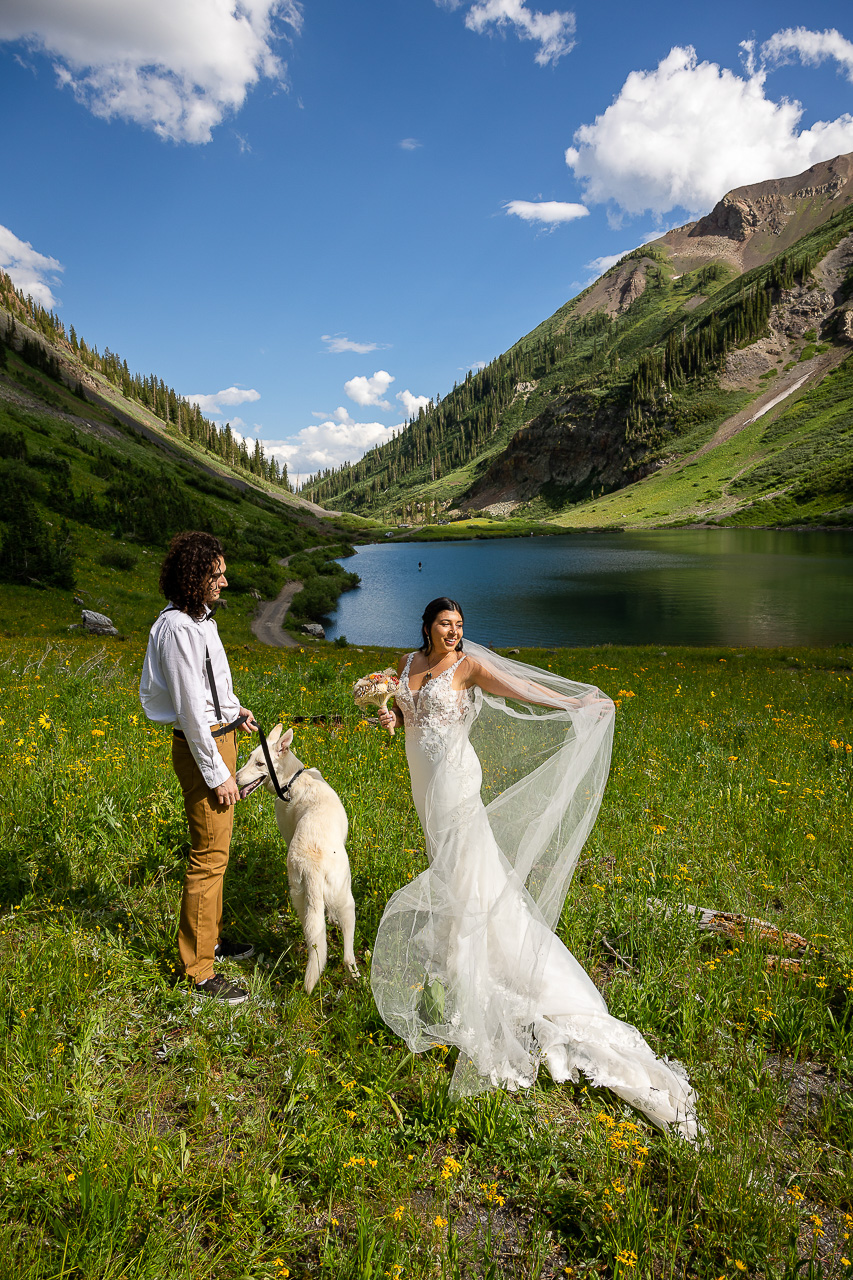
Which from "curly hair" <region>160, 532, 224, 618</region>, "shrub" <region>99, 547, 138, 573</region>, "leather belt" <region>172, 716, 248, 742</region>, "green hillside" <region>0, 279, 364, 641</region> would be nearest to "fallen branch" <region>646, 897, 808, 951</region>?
"leather belt" <region>172, 716, 248, 742</region>

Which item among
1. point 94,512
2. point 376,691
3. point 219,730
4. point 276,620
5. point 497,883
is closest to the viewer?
point 219,730

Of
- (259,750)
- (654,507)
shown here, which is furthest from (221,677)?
(654,507)

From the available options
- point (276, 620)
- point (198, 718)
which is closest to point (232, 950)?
point (198, 718)

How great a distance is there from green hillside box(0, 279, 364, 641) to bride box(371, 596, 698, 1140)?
2388 cm

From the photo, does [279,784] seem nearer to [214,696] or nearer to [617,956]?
[214,696]

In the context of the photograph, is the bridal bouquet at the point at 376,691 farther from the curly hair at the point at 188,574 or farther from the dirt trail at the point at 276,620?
the dirt trail at the point at 276,620

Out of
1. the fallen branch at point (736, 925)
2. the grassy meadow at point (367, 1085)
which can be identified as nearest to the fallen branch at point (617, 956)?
the grassy meadow at point (367, 1085)

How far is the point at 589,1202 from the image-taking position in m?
2.74

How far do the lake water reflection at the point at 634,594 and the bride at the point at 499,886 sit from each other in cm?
3147

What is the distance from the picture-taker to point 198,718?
145 inches

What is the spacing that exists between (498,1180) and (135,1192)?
1723mm

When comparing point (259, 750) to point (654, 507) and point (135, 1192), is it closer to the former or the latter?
point (135, 1192)

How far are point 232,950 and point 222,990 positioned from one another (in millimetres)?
705

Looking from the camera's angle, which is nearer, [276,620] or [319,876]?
[319,876]
